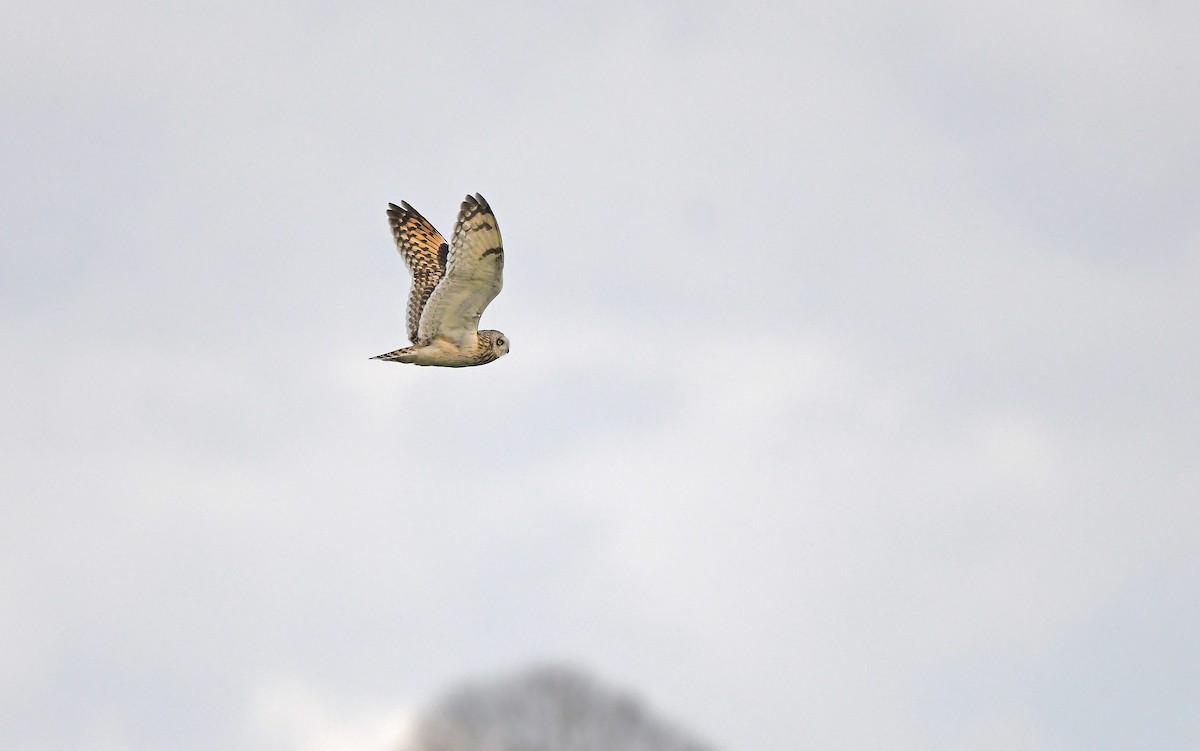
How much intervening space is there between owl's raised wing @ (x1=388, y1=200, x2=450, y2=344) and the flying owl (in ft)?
0.05

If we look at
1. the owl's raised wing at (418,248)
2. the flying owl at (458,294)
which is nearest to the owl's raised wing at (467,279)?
the flying owl at (458,294)

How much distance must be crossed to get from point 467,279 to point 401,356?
5.42 feet

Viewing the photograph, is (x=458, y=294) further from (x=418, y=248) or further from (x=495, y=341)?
(x=418, y=248)

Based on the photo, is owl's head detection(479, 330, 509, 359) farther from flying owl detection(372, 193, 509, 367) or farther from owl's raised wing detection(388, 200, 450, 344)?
owl's raised wing detection(388, 200, 450, 344)

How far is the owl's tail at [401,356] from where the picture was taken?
1154 inches

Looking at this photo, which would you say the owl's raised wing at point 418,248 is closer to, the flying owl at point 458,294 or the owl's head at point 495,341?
the flying owl at point 458,294

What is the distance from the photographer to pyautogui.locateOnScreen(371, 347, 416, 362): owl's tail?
2931 centimetres

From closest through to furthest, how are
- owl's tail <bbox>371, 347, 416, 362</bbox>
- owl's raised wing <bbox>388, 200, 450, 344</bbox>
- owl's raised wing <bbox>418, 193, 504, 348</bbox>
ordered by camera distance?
1. owl's raised wing <bbox>418, 193, 504, 348</bbox>
2. owl's tail <bbox>371, 347, 416, 362</bbox>
3. owl's raised wing <bbox>388, 200, 450, 344</bbox>

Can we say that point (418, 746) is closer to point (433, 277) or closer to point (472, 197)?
point (433, 277)

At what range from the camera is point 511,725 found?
45.2 m

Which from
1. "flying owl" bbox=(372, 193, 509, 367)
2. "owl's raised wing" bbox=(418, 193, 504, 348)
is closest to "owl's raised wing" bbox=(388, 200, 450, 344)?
"flying owl" bbox=(372, 193, 509, 367)

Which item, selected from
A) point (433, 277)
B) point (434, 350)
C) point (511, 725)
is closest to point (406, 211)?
point (433, 277)

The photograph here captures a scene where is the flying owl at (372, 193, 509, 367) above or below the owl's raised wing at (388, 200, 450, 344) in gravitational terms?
below

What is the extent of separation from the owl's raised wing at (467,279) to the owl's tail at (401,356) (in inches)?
12.7
